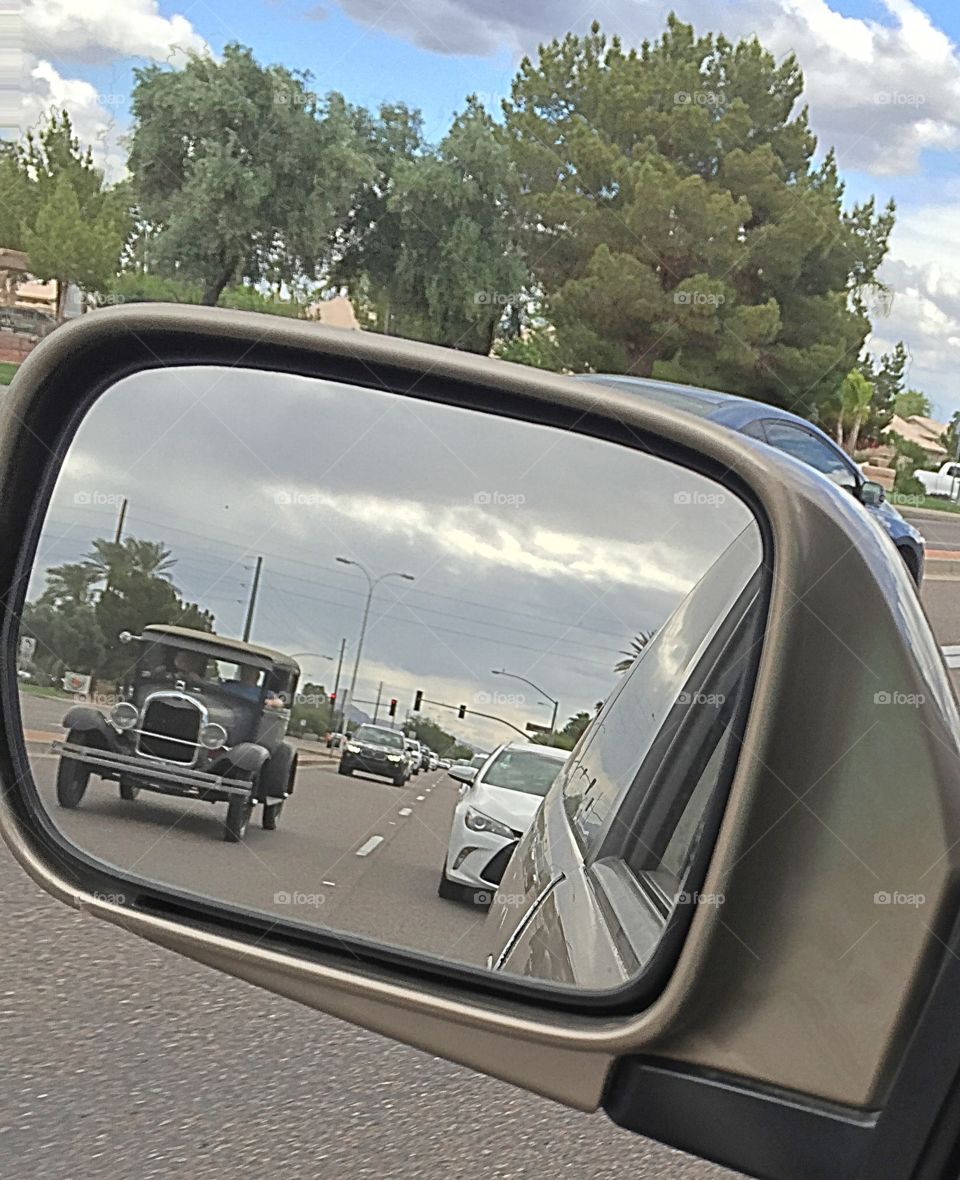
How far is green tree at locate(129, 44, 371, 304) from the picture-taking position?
41.2 meters

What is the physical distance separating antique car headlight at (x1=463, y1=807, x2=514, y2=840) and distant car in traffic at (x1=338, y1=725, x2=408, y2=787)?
0.27ft

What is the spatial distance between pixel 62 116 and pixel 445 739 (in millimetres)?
48448

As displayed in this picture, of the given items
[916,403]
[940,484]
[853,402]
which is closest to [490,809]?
[853,402]

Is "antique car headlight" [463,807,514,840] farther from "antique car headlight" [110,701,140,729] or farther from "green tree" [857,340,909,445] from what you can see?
"green tree" [857,340,909,445]

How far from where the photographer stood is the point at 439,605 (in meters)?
1.21

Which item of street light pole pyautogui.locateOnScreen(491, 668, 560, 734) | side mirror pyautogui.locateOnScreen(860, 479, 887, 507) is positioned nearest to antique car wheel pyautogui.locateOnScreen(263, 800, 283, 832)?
street light pole pyautogui.locateOnScreen(491, 668, 560, 734)

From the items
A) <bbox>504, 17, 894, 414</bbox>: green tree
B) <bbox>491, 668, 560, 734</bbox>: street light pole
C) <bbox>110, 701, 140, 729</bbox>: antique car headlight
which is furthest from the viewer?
<bbox>504, 17, 894, 414</bbox>: green tree

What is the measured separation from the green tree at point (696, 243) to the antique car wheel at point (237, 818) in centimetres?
3796

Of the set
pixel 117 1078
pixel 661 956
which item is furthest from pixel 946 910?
pixel 117 1078

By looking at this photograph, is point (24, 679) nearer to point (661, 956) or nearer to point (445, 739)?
point (445, 739)

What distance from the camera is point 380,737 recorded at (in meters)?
1.20

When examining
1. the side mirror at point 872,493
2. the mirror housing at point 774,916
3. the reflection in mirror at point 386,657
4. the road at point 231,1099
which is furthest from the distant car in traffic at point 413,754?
the side mirror at point 872,493

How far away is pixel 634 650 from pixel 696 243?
40096 millimetres

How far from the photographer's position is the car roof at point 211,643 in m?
1.24
